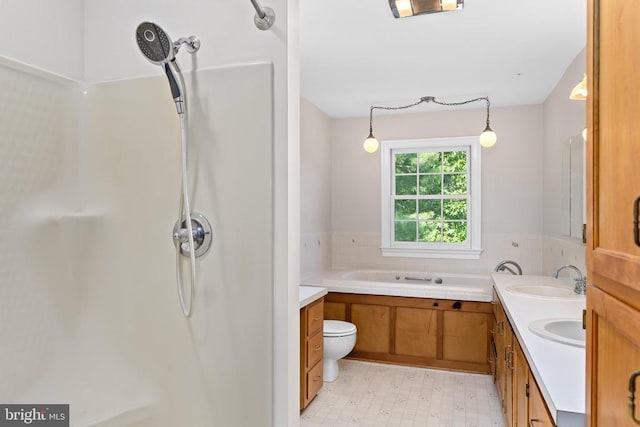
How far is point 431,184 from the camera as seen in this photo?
4.77 meters

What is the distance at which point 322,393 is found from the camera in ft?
10.7

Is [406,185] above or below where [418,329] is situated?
above

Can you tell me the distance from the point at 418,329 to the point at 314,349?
4.13 ft

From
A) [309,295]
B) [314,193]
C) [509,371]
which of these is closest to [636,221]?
[509,371]

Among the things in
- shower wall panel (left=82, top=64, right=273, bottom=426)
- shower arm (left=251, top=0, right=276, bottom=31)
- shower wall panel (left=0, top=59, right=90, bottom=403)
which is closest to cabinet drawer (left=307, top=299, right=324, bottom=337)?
shower wall panel (left=82, top=64, right=273, bottom=426)

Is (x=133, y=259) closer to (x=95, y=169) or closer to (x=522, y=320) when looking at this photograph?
(x=95, y=169)

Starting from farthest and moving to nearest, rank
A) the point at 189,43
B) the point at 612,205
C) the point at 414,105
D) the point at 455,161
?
the point at 455,161 < the point at 414,105 < the point at 189,43 < the point at 612,205

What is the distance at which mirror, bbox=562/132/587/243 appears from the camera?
114 inches

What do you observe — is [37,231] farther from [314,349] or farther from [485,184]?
[485,184]

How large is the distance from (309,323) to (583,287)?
1734 millimetres

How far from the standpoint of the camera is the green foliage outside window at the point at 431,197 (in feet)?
15.3

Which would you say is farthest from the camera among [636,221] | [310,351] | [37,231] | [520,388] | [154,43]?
[310,351]

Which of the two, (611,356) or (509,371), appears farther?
(509,371)

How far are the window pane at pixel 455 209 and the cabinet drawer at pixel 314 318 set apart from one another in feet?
7.34
